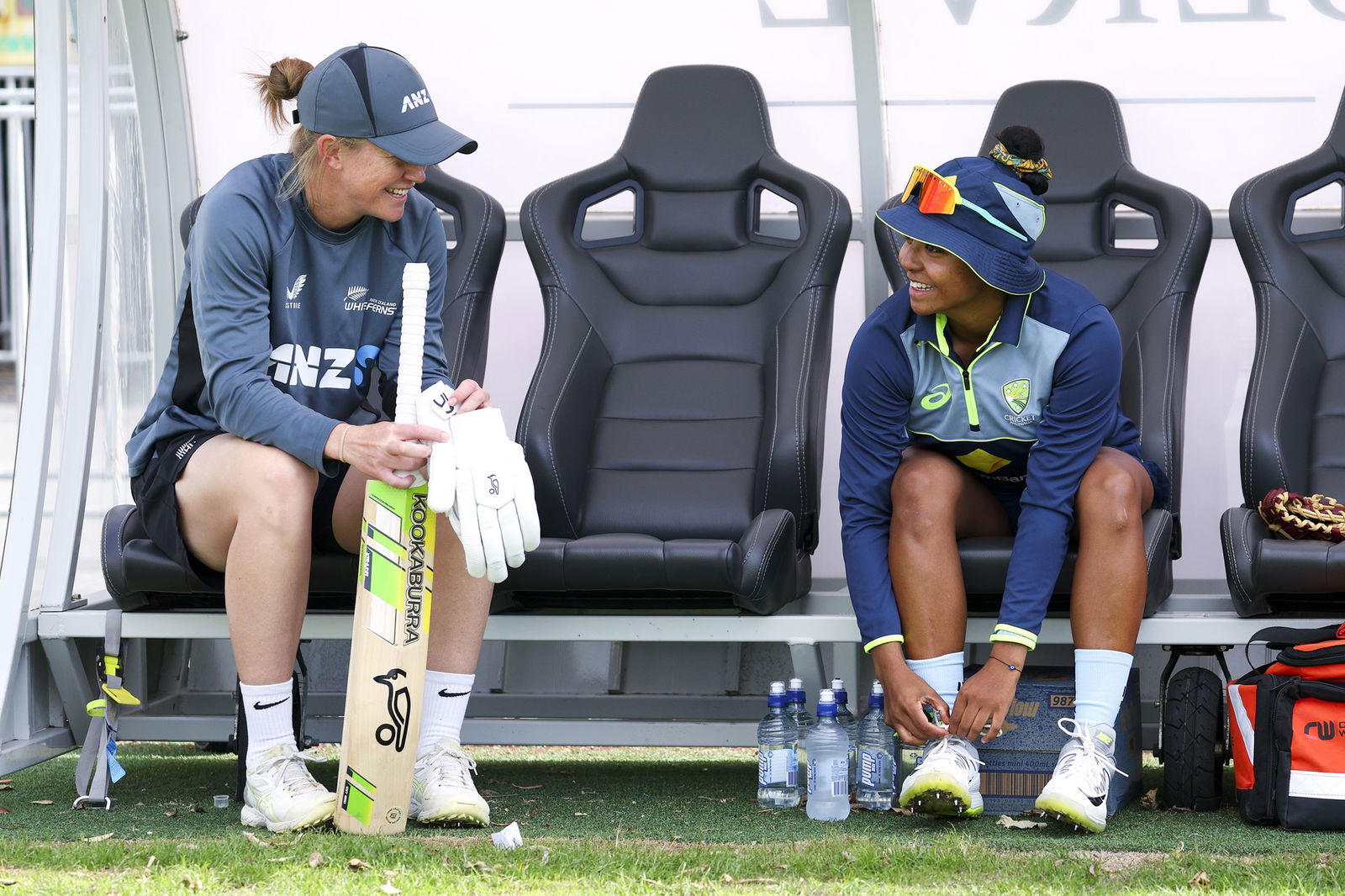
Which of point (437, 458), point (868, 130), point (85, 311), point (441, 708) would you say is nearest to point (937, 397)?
point (437, 458)

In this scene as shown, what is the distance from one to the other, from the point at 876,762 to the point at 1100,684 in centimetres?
47

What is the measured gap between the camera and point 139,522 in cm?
299

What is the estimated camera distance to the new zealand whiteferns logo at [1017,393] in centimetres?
280

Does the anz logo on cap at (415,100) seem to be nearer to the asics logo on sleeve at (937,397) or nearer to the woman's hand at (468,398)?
the woman's hand at (468,398)

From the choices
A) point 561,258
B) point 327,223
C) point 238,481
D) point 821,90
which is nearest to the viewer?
point 238,481

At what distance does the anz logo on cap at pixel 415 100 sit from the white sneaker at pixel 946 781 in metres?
1.41

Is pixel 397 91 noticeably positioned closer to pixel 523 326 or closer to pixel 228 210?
pixel 228 210

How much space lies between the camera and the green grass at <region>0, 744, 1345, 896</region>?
7.18 ft

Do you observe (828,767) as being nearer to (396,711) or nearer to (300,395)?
(396,711)

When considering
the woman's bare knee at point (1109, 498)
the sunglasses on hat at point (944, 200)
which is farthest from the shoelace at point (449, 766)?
the sunglasses on hat at point (944, 200)

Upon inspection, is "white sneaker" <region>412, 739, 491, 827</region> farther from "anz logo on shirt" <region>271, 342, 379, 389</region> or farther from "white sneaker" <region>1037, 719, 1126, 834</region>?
"white sneaker" <region>1037, 719, 1126, 834</region>

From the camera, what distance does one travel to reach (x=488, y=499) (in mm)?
2449

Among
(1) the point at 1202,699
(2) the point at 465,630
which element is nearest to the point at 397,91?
(2) the point at 465,630

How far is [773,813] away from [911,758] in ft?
0.93
